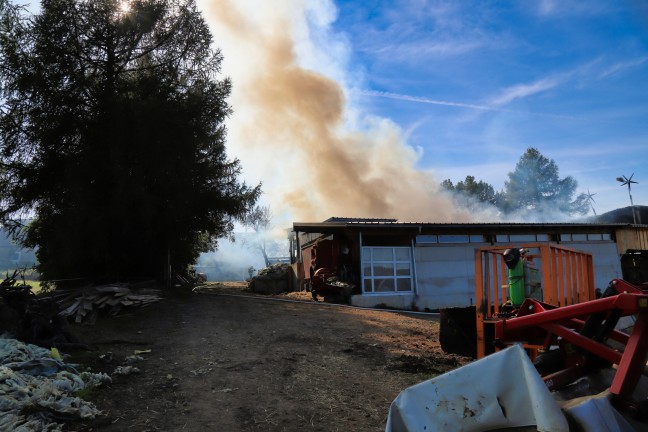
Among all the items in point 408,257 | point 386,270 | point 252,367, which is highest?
point 408,257

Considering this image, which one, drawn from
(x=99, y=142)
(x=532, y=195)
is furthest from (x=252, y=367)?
(x=532, y=195)

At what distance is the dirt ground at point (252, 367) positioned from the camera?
4.93 m

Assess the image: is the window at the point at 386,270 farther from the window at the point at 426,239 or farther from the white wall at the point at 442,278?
the window at the point at 426,239

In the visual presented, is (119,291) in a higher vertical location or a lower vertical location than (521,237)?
lower

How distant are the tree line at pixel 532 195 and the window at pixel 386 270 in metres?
39.1

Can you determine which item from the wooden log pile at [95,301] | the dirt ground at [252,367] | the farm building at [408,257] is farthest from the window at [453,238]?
the wooden log pile at [95,301]

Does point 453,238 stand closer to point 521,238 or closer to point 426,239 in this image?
point 426,239

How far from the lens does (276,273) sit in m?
24.1

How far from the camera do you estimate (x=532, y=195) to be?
57.5 metres

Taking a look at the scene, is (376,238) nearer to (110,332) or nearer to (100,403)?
(110,332)

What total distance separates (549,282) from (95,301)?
10.1 m

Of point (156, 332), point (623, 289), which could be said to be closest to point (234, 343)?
point (156, 332)

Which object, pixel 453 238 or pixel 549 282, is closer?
pixel 549 282

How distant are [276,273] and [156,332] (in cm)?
1483
